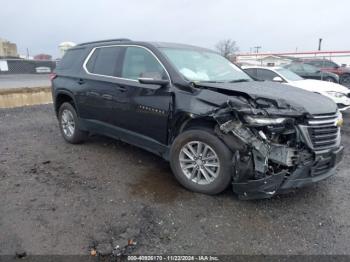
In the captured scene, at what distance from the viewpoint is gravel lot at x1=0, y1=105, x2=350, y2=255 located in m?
2.74

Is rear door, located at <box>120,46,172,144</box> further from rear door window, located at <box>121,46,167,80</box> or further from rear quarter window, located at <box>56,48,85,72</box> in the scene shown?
rear quarter window, located at <box>56,48,85,72</box>

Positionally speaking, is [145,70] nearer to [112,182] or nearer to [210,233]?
[112,182]

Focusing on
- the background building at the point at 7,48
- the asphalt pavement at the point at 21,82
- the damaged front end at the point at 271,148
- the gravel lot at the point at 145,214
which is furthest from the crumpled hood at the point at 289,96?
the background building at the point at 7,48

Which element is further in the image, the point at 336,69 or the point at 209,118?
the point at 336,69

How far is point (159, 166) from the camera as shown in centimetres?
463

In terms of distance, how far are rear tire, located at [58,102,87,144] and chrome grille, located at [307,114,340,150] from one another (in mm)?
3917

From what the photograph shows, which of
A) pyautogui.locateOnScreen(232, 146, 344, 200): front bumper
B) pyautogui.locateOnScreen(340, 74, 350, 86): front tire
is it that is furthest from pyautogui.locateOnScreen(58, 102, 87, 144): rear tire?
pyautogui.locateOnScreen(340, 74, 350, 86): front tire

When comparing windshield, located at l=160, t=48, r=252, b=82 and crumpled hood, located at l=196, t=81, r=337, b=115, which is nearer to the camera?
crumpled hood, located at l=196, t=81, r=337, b=115

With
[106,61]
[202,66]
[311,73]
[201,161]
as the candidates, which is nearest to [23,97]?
[106,61]

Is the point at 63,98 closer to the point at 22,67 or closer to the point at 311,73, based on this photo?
the point at 311,73

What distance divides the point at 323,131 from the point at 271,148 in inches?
27.0

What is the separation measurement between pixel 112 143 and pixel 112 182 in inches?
75.0

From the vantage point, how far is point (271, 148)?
3.12 m

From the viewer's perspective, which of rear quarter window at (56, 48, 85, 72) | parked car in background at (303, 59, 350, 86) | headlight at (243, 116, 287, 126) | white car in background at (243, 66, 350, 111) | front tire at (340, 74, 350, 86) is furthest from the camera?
parked car in background at (303, 59, 350, 86)
